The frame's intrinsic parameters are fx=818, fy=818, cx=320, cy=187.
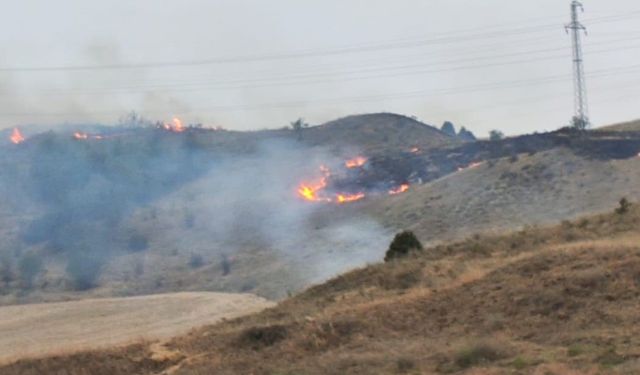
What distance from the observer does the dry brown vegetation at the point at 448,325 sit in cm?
1900

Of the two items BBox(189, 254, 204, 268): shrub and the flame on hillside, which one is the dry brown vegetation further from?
the flame on hillside

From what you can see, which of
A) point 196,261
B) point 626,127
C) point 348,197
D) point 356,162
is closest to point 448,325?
point 196,261

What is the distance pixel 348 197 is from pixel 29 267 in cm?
2986

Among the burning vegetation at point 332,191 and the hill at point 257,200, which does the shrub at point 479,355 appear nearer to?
the hill at point 257,200

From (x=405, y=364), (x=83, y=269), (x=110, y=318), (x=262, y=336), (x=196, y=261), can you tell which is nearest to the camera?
(x=405, y=364)

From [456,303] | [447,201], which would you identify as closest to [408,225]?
[447,201]

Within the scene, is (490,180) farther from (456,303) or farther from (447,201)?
(456,303)

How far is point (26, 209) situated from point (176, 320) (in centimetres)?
5902

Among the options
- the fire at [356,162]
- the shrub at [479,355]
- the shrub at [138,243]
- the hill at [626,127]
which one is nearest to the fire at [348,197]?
the fire at [356,162]

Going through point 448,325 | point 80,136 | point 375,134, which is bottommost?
point 448,325

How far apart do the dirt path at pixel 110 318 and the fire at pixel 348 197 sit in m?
27.4

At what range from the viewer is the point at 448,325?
24.1 meters

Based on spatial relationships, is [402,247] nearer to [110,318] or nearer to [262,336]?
[262,336]

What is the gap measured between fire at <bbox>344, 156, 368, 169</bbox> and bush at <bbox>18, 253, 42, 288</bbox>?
3615 centimetres
